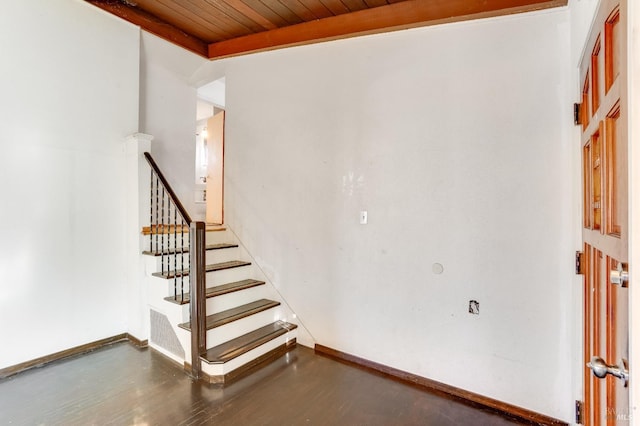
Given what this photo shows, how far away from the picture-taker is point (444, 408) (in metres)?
2.19

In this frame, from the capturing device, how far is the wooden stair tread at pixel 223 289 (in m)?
2.70

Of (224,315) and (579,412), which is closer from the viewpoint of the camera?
(579,412)

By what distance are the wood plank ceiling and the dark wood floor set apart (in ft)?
9.02

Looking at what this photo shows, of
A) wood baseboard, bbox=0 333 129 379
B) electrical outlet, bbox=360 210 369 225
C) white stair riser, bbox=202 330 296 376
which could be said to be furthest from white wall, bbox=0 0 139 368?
electrical outlet, bbox=360 210 369 225

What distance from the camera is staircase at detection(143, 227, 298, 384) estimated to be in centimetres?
259

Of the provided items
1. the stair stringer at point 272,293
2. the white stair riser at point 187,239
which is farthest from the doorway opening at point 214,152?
the stair stringer at point 272,293

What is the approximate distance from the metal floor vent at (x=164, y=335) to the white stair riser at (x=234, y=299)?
1.11ft

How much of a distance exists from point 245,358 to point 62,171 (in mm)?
2184

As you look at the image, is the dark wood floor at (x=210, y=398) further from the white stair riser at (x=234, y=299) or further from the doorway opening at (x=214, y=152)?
the doorway opening at (x=214, y=152)

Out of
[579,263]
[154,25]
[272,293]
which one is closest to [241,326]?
[272,293]

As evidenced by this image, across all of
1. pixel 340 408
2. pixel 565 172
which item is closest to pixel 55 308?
pixel 340 408

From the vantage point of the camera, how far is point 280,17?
300cm

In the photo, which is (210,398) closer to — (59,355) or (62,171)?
(59,355)

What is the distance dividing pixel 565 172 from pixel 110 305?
3794 mm
